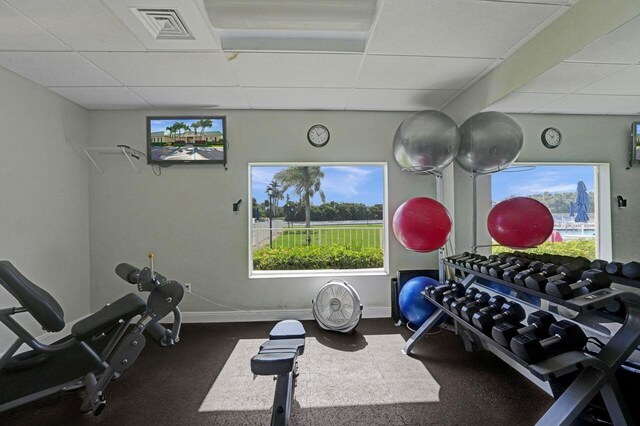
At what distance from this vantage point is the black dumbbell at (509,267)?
1720 millimetres

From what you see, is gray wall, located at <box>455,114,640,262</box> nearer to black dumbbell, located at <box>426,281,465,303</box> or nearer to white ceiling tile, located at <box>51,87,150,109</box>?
black dumbbell, located at <box>426,281,465,303</box>

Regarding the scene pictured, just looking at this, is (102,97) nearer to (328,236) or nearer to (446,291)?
(328,236)

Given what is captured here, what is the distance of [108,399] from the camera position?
1.94 m

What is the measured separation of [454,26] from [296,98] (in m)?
1.59

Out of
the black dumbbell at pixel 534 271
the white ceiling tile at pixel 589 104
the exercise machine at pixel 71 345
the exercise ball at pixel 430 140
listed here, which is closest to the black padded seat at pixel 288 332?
the exercise machine at pixel 71 345

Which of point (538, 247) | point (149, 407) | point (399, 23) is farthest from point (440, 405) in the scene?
point (399, 23)

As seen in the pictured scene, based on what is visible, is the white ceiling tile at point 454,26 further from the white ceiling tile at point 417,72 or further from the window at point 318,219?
the window at point 318,219

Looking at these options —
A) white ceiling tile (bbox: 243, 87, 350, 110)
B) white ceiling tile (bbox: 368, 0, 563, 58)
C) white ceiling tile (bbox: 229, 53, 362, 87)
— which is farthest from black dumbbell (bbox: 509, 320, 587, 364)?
white ceiling tile (bbox: 243, 87, 350, 110)

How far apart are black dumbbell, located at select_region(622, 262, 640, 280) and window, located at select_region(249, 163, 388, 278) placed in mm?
2192

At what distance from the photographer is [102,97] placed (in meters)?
2.90

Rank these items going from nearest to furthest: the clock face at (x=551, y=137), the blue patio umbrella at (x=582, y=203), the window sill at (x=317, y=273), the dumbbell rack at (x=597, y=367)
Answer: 1. the dumbbell rack at (x=597, y=367)
2. the blue patio umbrella at (x=582, y=203)
3. the clock face at (x=551, y=137)
4. the window sill at (x=317, y=273)

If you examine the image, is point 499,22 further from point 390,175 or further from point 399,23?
point 390,175

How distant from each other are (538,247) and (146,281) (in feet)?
9.94

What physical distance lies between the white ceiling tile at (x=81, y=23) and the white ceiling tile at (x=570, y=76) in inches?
111
